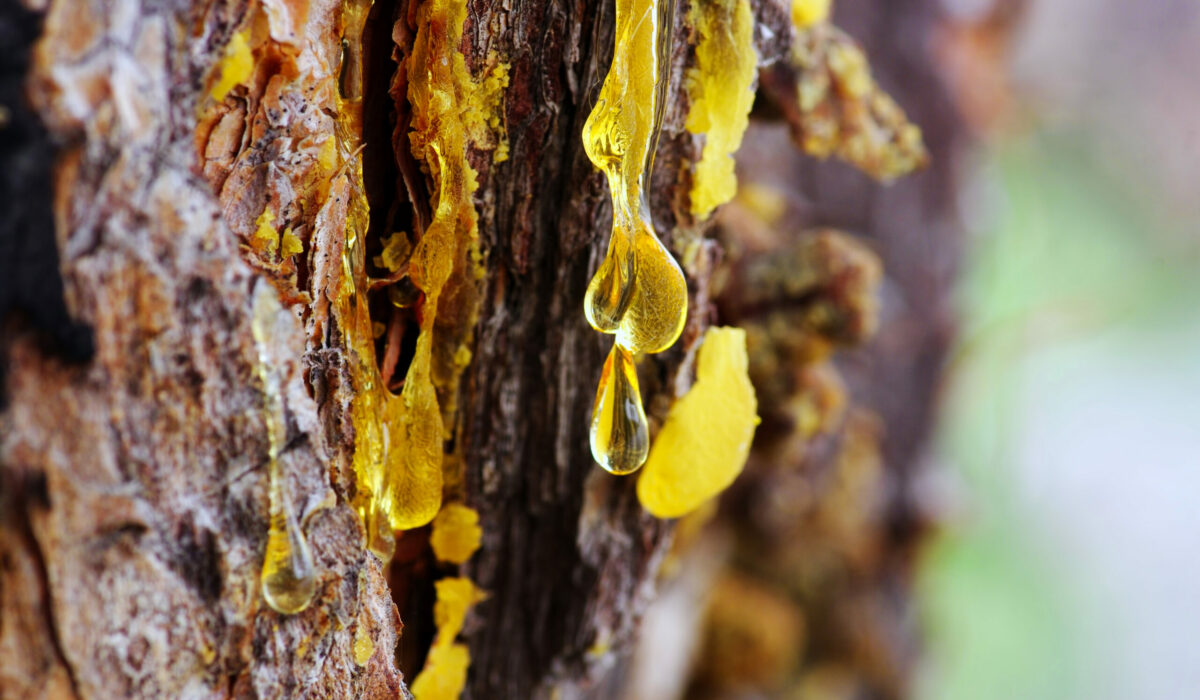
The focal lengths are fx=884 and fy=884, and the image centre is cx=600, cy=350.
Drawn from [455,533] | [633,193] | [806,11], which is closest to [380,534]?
[455,533]

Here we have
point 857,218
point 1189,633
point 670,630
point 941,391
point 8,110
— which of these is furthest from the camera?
point 1189,633

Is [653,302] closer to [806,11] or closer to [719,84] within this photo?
[719,84]

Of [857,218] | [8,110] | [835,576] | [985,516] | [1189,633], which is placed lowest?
[1189,633]

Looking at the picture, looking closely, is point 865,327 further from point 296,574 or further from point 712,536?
point 296,574

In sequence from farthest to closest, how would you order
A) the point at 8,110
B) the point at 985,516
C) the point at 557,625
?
the point at 985,516 → the point at 557,625 → the point at 8,110

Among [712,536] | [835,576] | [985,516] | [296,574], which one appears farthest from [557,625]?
[985,516]
